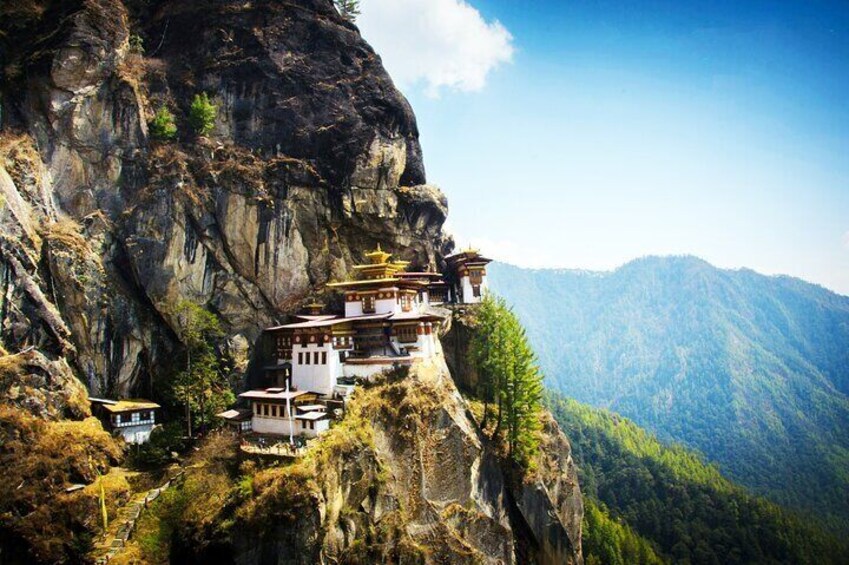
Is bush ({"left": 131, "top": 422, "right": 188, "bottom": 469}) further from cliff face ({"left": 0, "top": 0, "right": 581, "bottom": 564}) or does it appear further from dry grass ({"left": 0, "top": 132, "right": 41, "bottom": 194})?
dry grass ({"left": 0, "top": 132, "right": 41, "bottom": 194})

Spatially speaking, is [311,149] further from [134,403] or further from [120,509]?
[120,509]

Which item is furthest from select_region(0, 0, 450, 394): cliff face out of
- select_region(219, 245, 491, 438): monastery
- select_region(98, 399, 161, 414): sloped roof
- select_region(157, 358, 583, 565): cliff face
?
select_region(157, 358, 583, 565): cliff face

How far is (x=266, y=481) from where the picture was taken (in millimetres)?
29438

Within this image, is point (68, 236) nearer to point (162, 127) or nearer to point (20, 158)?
point (20, 158)

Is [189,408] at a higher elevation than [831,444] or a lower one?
higher

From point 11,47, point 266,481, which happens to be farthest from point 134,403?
point 11,47

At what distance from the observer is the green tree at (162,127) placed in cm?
4584

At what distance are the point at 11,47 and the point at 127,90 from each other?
857 centimetres

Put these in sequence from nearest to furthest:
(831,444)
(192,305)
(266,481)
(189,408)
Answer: (266,481)
(189,408)
(192,305)
(831,444)

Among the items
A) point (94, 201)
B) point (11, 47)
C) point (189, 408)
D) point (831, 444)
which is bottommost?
point (831, 444)

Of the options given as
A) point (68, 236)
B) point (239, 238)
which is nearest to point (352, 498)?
point (239, 238)

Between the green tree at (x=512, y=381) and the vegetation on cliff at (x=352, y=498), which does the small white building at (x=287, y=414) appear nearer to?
the vegetation on cliff at (x=352, y=498)

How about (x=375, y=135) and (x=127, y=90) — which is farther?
(x=375, y=135)

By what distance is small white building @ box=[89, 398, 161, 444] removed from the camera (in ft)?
120
